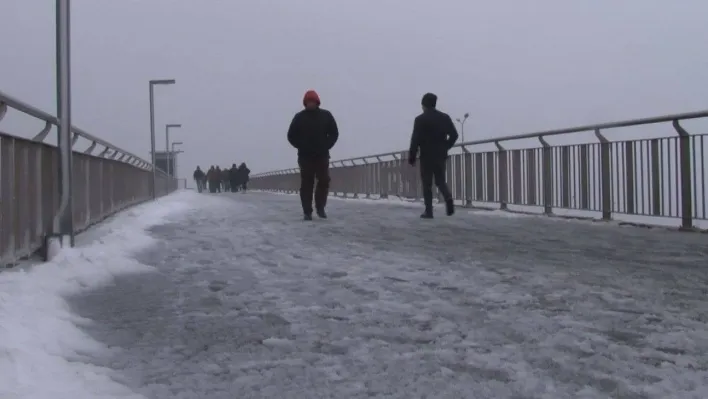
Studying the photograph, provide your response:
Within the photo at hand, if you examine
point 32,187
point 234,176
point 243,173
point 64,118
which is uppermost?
point 243,173

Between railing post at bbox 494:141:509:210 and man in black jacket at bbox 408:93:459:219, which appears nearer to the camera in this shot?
man in black jacket at bbox 408:93:459:219

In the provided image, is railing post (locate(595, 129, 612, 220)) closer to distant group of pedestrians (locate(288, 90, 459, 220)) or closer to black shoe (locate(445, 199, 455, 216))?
distant group of pedestrians (locate(288, 90, 459, 220))

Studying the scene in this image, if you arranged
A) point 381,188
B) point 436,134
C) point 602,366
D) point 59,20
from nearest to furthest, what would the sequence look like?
point 602,366
point 59,20
point 436,134
point 381,188

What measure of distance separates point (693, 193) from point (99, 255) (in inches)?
253

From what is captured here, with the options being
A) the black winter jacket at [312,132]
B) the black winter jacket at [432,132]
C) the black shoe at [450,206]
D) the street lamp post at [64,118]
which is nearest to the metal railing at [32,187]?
the street lamp post at [64,118]

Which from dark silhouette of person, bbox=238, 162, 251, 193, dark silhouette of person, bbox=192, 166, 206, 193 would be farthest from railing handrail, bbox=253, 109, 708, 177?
dark silhouette of person, bbox=192, 166, 206, 193

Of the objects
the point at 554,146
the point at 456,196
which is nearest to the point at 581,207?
the point at 554,146

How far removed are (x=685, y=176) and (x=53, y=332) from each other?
24.7ft

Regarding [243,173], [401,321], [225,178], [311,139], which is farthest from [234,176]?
[401,321]

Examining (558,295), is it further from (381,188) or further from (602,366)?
(381,188)

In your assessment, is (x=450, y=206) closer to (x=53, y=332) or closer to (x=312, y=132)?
(x=312, y=132)

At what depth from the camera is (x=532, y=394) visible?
3.29 m

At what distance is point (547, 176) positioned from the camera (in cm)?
1295

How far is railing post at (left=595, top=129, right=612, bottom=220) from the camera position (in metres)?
11.4
